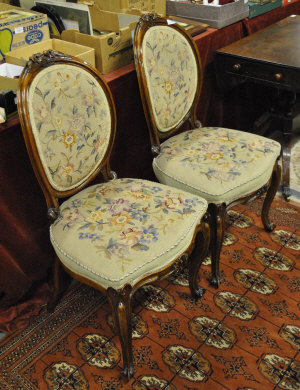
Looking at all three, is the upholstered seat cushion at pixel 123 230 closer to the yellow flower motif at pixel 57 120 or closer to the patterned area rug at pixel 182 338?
the yellow flower motif at pixel 57 120

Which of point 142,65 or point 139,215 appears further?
point 142,65

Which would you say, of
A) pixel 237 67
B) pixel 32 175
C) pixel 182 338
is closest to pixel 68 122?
pixel 32 175

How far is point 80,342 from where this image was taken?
1.56 metres

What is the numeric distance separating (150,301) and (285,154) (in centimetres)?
118

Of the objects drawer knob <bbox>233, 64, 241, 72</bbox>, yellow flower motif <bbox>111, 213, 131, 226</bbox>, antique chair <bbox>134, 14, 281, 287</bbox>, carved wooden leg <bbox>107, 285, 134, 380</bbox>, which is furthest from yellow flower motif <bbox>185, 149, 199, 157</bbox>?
carved wooden leg <bbox>107, 285, 134, 380</bbox>

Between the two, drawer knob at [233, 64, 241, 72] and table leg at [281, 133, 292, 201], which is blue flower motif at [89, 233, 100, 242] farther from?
table leg at [281, 133, 292, 201]

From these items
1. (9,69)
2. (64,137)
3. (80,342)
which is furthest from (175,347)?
(9,69)

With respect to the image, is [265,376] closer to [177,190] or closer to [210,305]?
[210,305]

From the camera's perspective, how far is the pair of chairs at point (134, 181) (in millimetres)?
1273

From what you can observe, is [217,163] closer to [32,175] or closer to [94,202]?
[94,202]

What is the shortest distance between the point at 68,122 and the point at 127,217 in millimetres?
359

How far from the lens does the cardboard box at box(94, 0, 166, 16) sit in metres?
1.95

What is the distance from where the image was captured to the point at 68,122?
1380 mm

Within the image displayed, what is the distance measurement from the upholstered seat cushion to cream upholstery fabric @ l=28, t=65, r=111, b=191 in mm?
120
